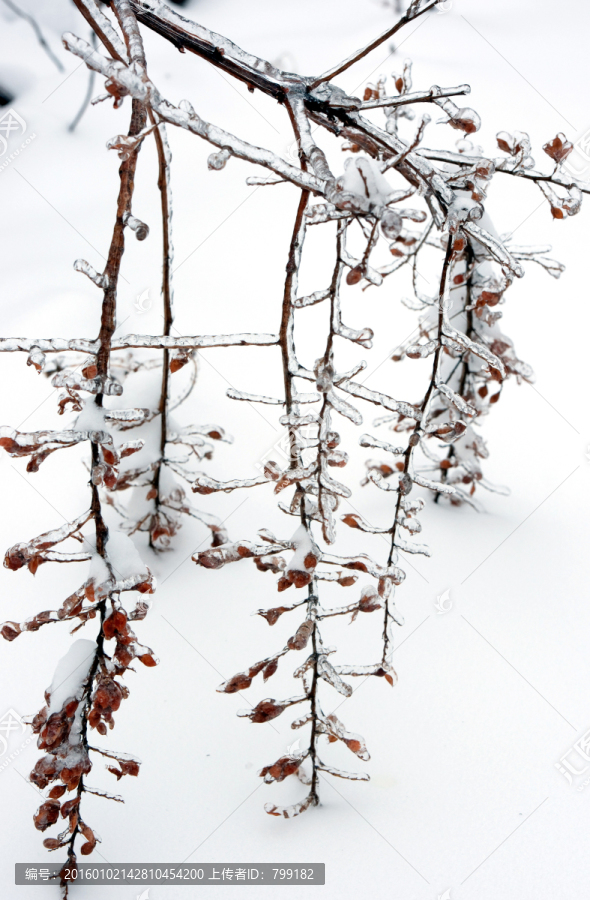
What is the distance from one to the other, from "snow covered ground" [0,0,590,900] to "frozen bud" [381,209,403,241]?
0.79m

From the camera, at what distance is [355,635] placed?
4.09ft

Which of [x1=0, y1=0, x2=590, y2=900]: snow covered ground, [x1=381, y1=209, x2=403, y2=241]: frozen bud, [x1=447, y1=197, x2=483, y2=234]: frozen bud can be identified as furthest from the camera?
[x1=0, y1=0, x2=590, y2=900]: snow covered ground

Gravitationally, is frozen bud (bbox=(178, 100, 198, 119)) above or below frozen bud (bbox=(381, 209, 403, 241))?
above

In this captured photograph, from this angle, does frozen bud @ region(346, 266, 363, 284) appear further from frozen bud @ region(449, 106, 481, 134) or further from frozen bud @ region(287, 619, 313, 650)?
frozen bud @ region(287, 619, 313, 650)

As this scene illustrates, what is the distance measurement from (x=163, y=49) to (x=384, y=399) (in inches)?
156

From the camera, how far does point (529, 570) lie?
1.44 metres

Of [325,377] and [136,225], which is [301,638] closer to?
[325,377]

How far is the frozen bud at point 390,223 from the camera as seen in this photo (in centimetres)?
53

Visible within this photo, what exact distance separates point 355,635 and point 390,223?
34.8 inches

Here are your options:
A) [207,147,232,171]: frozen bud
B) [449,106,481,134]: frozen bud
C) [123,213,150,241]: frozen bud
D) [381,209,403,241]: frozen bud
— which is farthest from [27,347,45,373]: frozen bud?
[449,106,481,134]: frozen bud

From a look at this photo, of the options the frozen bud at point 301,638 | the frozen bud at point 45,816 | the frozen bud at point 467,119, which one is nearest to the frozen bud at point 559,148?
the frozen bud at point 467,119

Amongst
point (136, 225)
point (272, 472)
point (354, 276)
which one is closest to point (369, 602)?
point (272, 472)

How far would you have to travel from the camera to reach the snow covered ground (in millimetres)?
907

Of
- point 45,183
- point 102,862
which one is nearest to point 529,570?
point 102,862
